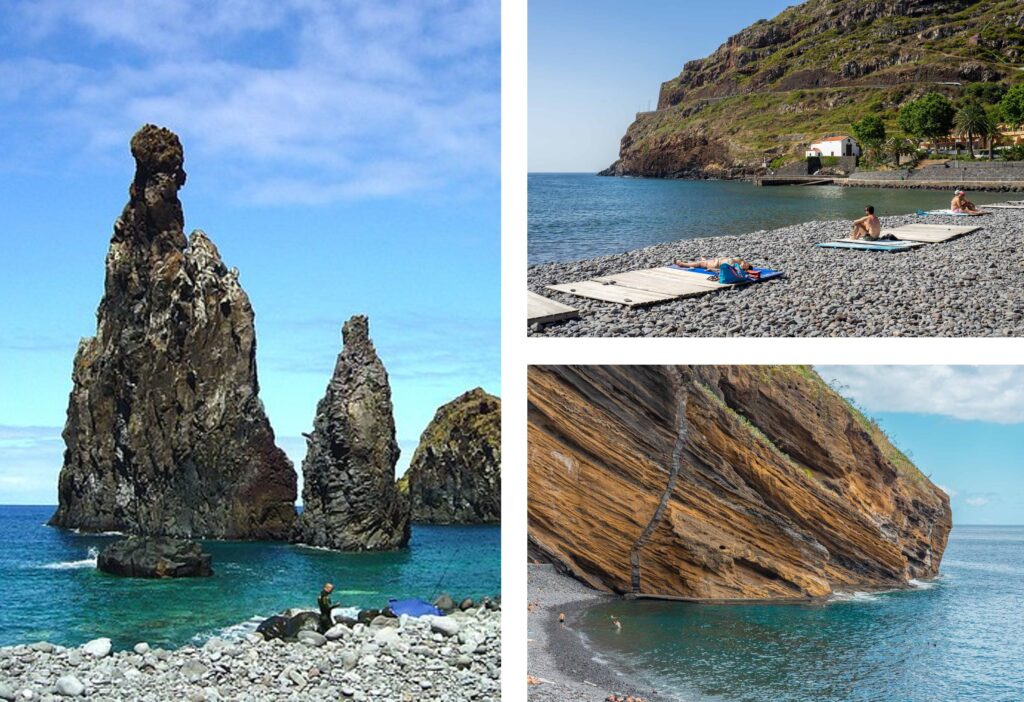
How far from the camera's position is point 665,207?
609cm

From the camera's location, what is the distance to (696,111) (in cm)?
603

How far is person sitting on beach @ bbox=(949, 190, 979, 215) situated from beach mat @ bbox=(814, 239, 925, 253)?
0.68 meters

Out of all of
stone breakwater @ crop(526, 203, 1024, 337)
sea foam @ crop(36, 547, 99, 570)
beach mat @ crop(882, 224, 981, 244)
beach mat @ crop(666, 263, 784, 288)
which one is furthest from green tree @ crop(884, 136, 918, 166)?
sea foam @ crop(36, 547, 99, 570)

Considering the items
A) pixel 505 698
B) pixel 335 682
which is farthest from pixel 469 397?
pixel 505 698

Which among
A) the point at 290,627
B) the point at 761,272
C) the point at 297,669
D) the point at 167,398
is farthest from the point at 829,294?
the point at 167,398

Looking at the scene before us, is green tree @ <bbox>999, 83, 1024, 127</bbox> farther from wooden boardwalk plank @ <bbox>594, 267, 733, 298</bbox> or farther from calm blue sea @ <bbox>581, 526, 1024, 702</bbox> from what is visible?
calm blue sea @ <bbox>581, 526, 1024, 702</bbox>

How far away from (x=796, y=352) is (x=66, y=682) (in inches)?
218

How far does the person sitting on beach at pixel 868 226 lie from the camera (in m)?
5.53

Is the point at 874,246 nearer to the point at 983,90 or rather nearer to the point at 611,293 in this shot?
the point at 983,90

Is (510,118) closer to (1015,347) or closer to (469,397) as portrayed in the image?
(1015,347)

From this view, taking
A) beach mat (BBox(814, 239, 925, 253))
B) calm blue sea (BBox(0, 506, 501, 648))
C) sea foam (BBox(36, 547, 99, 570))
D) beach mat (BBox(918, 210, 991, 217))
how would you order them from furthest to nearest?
sea foam (BBox(36, 547, 99, 570))
calm blue sea (BBox(0, 506, 501, 648))
beach mat (BBox(918, 210, 991, 217))
beach mat (BBox(814, 239, 925, 253))

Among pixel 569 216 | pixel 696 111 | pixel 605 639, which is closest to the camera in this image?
pixel 605 639

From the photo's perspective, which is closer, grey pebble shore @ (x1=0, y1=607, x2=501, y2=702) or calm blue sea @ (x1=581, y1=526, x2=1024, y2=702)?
calm blue sea @ (x1=581, y1=526, x2=1024, y2=702)

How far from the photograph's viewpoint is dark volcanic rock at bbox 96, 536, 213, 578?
15953 mm
